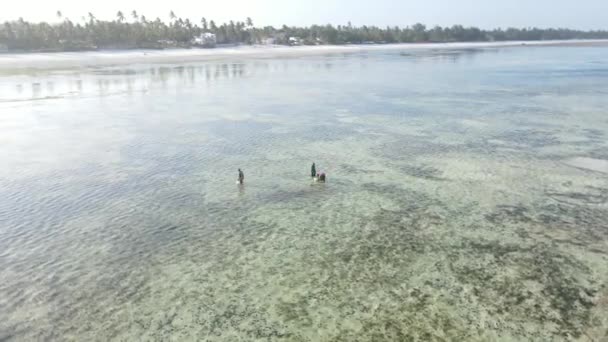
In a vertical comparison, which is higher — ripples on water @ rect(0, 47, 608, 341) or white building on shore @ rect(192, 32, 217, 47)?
white building on shore @ rect(192, 32, 217, 47)

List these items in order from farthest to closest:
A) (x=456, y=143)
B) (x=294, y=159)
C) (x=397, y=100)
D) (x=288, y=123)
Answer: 1. (x=397, y=100)
2. (x=288, y=123)
3. (x=456, y=143)
4. (x=294, y=159)

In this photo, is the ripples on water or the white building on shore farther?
the white building on shore

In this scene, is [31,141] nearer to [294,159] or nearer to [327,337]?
[294,159]

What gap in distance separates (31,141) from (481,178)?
97.3 ft

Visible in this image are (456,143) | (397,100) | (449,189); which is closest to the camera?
(449,189)

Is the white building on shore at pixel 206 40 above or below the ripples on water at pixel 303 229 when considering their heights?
above

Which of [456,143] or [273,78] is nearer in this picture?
[456,143]

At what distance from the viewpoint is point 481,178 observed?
2338 cm

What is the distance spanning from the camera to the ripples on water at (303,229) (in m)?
12.2

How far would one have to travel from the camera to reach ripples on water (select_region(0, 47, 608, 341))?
12164 mm

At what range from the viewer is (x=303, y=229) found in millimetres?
17734

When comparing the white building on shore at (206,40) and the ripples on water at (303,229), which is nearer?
the ripples on water at (303,229)

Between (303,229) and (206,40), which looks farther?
(206,40)

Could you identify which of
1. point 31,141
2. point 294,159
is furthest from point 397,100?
point 31,141
